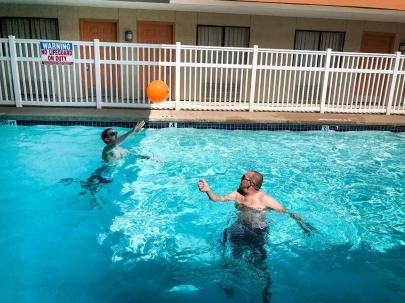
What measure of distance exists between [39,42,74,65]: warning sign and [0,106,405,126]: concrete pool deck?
50.5 inches

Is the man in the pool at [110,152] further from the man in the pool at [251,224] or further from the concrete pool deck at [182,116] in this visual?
the concrete pool deck at [182,116]

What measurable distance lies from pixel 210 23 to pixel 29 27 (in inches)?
235

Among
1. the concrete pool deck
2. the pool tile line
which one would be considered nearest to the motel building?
the concrete pool deck

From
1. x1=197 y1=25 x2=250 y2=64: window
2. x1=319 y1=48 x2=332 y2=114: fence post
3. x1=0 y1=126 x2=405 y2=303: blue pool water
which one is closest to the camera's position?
x1=0 y1=126 x2=405 y2=303: blue pool water

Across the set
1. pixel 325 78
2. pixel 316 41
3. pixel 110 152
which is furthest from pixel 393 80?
pixel 110 152

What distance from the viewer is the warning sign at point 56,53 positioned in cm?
955

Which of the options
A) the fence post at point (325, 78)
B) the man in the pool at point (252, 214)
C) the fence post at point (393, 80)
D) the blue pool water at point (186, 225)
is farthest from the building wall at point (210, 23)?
the man in the pool at point (252, 214)

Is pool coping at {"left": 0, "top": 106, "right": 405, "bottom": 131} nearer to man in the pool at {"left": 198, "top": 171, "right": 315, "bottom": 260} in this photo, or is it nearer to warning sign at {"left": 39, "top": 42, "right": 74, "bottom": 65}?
warning sign at {"left": 39, "top": 42, "right": 74, "bottom": 65}

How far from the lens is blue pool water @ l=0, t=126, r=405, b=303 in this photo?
3791 millimetres

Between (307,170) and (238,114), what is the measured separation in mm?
3602

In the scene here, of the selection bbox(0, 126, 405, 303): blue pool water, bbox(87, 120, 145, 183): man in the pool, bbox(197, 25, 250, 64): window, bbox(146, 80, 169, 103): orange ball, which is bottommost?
bbox(0, 126, 405, 303): blue pool water

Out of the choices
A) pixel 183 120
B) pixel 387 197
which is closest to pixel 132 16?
pixel 183 120

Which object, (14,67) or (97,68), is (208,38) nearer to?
(97,68)

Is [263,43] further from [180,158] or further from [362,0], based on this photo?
[180,158]
